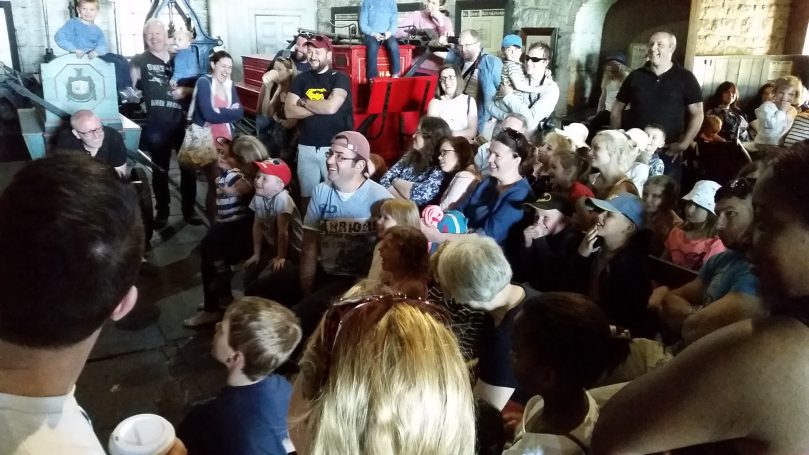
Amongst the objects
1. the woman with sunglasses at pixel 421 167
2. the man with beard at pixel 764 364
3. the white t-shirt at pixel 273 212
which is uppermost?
the man with beard at pixel 764 364

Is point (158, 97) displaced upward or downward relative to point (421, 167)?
upward

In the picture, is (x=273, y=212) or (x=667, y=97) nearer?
(x=273, y=212)

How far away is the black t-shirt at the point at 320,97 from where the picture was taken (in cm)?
553

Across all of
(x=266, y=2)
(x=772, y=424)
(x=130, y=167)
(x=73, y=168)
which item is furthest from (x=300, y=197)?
(x=266, y=2)

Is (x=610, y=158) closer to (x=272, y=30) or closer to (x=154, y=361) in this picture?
(x=154, y=361)

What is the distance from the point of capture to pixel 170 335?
14.2 ft

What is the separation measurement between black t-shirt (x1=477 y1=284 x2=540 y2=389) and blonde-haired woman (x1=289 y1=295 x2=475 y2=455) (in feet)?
4.57

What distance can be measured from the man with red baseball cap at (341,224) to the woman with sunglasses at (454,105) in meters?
2.16

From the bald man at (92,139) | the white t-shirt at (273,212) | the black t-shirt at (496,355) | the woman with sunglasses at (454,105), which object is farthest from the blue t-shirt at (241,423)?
the woman with sunglasses at (454,105)

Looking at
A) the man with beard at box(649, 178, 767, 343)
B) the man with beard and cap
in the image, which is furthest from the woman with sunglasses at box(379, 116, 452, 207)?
the man with beard at box(649, 178, 767, 343)

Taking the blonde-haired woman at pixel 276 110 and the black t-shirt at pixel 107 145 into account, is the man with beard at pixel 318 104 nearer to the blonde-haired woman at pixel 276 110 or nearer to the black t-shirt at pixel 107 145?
the blonde-haired woman at pixel 276 110

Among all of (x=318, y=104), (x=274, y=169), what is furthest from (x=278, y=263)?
(x=318, y=104)

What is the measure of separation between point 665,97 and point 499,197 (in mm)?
2172

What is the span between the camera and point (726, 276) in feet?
7.89
